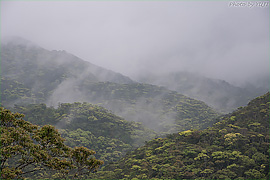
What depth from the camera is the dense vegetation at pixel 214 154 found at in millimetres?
30697

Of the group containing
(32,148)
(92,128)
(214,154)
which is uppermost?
(92,128)

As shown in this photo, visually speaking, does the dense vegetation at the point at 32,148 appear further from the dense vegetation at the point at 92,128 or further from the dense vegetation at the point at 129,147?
the dense vegetation at the point at 92,128

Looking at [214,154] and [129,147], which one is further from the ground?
[129,147]

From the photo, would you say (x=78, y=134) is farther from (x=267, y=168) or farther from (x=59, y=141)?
(x=59, y=141)

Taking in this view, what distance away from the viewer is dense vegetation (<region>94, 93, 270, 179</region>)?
30697mm

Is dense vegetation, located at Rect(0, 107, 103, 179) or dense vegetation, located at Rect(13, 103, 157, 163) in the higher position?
dense vegetation, located at Rect(13, 103, 157, 163)

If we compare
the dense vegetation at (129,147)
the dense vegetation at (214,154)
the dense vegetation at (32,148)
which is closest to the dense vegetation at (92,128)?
the dense vegetation at (129,147)

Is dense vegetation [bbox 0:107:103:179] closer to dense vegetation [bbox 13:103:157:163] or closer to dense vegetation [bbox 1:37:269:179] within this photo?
dense vegetation [bbox 1:37:269:179]

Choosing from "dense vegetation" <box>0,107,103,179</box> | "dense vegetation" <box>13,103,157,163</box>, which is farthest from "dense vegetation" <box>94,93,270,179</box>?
"dense vegetation" <box>13,103,157,163</box>

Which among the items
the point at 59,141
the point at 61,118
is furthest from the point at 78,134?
the point at 59,141

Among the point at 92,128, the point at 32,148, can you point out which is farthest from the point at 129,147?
the point at 32,148

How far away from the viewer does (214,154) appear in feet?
113

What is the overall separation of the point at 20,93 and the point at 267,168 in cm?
18182

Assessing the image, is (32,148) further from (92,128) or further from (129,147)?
(92,128)
